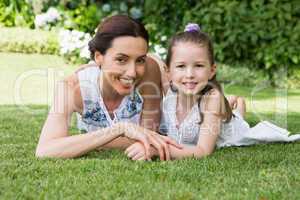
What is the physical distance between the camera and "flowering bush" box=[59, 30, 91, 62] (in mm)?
10781

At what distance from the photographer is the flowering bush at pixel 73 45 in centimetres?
1078

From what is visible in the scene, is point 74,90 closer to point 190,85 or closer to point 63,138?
point 63,138

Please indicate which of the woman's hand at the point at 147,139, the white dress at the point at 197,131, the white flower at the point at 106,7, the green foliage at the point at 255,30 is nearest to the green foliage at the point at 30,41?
the white flower at the point at 106,7

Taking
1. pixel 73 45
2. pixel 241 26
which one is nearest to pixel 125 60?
pixel 241 26

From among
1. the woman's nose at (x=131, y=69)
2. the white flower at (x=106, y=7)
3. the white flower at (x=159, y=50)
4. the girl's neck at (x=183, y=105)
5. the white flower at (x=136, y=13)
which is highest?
the white flower at (x=106, y=7)

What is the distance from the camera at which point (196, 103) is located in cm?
429

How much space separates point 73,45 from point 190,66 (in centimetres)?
685

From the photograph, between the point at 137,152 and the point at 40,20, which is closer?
the point at 137,152

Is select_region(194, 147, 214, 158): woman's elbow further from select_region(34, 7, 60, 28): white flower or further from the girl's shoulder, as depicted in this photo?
select_region(34, 7, 60, 28): white flower

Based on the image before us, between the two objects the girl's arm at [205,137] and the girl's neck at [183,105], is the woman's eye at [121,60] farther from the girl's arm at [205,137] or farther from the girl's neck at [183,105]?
the girl's neck at [183,105]

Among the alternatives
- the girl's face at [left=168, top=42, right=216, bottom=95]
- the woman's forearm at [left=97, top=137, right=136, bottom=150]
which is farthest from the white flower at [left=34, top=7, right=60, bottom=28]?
the woman's forearm at [left=97, top=137, right=136, bottom=150]

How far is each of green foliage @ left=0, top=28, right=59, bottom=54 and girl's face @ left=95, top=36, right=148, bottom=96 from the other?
24.7ft

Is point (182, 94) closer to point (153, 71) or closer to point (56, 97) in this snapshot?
point (153, 71)

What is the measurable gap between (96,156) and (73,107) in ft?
1.25
